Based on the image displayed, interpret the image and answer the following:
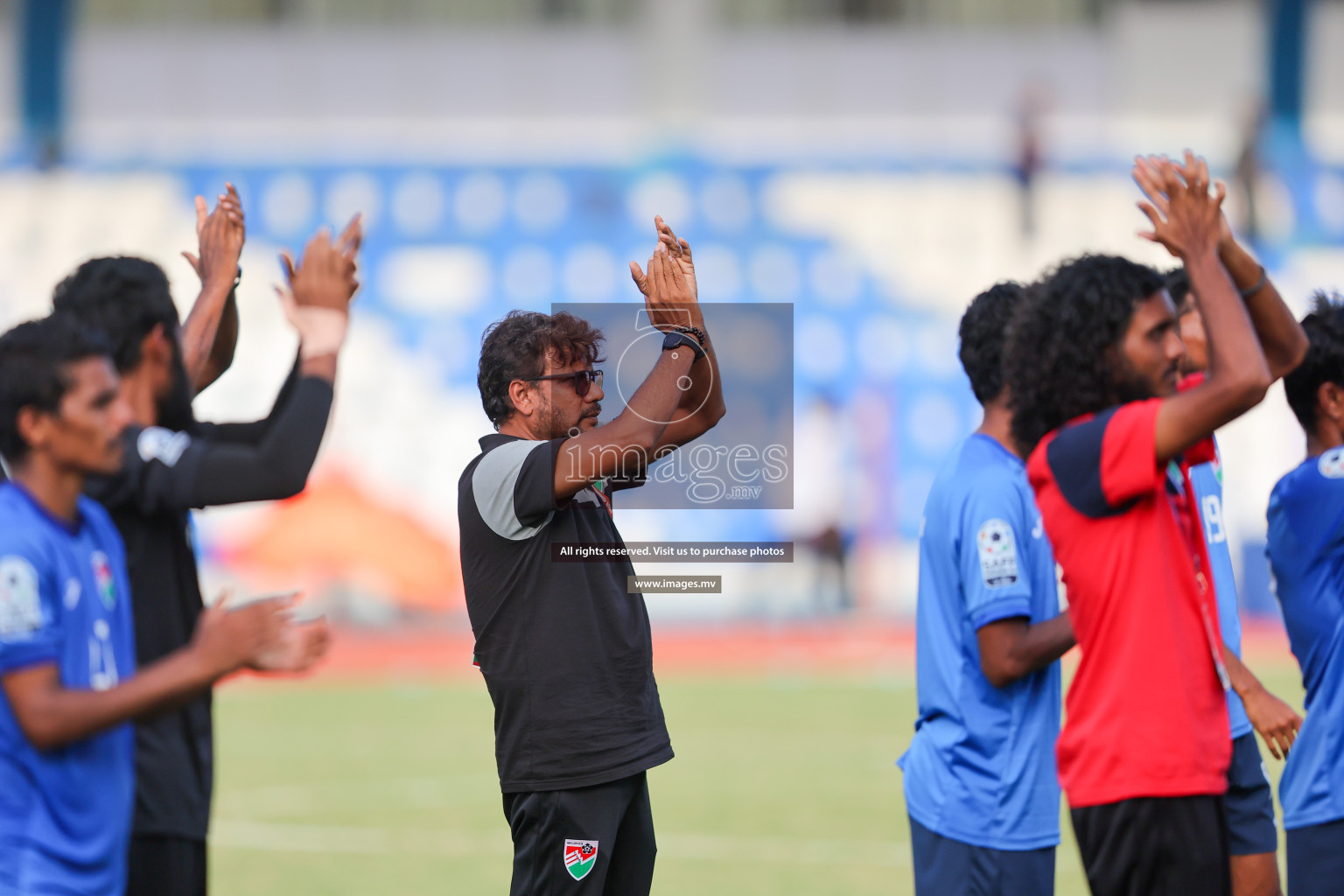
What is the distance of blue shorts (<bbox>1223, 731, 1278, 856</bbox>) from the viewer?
4.12m

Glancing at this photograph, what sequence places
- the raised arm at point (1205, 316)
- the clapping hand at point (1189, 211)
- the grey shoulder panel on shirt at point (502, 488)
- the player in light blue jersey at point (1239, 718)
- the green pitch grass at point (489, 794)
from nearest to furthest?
the raised arm at point (1205, 316)
the clapping hand at point (1189, 211)
the grey shoulder panel on shirt at point (502, 488)
the player in light blue jersey at point (1239, 718)
the green pitch grass at point (489, 794)

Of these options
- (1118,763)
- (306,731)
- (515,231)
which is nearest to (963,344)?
(1118,763)

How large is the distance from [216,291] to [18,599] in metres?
1.48

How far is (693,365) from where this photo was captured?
404 cm

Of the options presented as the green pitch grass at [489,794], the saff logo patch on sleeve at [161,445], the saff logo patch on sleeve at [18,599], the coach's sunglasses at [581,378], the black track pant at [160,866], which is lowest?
the green pitch grass at [489,794]

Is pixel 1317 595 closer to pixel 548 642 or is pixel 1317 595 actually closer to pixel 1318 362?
pixel 1318 362

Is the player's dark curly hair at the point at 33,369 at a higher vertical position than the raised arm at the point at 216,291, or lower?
lower

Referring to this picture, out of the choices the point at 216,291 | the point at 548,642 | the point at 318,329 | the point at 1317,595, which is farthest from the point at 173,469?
the point at 1317,595

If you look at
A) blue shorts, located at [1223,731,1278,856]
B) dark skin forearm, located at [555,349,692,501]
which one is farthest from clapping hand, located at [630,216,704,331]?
blue shorts, located at [1223,731,1278,856]

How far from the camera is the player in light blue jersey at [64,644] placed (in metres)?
2.78

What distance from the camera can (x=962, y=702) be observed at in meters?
3.88

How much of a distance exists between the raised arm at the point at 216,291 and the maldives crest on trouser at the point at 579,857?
64.6 inches

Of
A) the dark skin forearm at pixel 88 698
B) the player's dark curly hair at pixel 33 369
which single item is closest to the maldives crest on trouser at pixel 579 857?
the dark skin forearm at pixel 88 698

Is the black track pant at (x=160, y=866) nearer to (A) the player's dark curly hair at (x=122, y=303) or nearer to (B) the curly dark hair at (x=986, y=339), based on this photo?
(A) the player's dark curly hair at (x=122, y=303)
